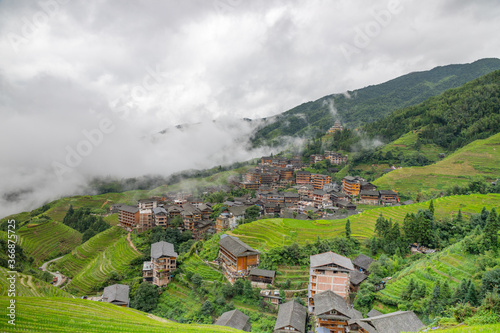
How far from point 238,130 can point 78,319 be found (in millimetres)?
131137

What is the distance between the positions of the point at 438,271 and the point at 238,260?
63.9 feet

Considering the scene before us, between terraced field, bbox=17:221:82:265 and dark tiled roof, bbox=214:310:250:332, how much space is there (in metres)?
44.1

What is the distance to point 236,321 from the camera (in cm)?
2367

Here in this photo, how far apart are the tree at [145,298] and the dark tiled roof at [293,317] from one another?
16607mm

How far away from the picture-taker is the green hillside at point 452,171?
53062 millimetres

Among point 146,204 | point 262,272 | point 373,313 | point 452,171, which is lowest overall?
point 373,313

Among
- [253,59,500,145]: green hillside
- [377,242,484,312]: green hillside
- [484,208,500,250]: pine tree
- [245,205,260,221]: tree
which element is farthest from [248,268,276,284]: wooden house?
[253,59,500,145]: green hillside

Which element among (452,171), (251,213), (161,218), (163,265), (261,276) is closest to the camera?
(261,276)

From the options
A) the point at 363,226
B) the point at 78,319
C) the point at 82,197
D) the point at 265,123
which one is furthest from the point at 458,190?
the point at 265,123

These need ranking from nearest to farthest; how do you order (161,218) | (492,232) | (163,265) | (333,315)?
(333,315) < (492,232) < (163,265) < (161,218)

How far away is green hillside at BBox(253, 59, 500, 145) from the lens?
14150cm

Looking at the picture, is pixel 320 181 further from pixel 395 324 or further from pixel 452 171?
pixel 395 324

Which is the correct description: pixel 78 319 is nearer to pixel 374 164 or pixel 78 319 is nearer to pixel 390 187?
pixel 390 187

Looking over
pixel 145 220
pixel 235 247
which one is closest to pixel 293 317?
pixel 235 247
